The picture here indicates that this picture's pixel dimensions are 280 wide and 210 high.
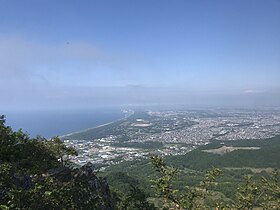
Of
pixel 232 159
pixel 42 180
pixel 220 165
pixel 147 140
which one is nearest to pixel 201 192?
pixel 42 180

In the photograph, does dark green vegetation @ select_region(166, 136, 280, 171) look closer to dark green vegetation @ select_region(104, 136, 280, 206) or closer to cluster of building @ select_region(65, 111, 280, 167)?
dark green vegetation @ select_region(104, 136, 280, 206)

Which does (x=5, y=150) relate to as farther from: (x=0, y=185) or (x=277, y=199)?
(x=277, y=199)

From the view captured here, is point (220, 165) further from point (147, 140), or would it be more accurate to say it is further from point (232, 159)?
A: point (147, 140)

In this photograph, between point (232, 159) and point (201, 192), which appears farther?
point (232, 159)

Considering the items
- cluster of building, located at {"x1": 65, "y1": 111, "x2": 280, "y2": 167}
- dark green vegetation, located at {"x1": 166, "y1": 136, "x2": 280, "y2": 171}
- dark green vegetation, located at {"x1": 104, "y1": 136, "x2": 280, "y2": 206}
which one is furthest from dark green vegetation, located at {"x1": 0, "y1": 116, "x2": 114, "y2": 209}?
dark green vegetation, located at {"x1": 166, "y1": 136, "x2": 280, "y2": 171}

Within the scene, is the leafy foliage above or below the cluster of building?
above

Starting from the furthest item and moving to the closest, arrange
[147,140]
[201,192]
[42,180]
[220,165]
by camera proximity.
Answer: [147,140] < [220,165] < [201,192] < [42,180]

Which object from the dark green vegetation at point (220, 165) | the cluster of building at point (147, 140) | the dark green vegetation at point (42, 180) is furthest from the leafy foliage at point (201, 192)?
the cluster of building at point (147, 140)

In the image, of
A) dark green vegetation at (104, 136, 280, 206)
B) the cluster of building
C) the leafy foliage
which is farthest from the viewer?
the cluster of building

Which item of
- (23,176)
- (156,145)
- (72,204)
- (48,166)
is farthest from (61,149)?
(156,145)

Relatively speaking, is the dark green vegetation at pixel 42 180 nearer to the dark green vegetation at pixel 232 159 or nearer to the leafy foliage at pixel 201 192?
the leafy foliage at pixel 201 192

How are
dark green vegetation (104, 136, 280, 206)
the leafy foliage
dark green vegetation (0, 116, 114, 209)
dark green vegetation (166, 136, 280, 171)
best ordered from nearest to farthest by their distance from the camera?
dark green vegetation (0, 116, 114, 209)
the leafy foliage
dark green vegetation (104, 136, 280, 206)
dark green vegetation (166, 136, 280, 171)
